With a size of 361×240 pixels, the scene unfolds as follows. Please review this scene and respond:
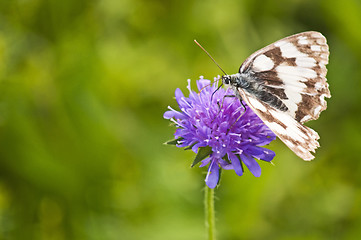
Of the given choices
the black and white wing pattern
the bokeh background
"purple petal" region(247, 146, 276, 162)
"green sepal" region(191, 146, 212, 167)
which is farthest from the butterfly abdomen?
the bokeh background

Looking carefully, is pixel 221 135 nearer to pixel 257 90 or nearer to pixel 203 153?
pixel 203 153

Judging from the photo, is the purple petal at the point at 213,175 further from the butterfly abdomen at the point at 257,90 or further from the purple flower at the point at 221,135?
the butterfly abdomen at the point at 257,90

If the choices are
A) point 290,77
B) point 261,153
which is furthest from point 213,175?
point 290,77

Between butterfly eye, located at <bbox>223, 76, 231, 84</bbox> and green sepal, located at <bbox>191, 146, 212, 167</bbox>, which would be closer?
green sepal, located at <bbox>191, 146, 212, 167</bbox>

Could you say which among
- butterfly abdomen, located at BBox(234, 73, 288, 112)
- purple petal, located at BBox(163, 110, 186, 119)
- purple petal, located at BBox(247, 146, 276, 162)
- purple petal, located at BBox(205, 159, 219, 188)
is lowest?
purple petal, located at BBox(205, 159, 219, 188)

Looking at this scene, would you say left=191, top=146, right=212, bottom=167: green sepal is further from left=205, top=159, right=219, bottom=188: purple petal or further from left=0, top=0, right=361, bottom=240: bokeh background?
left=0, top=0, right=361, bottom=240: bokeh background
